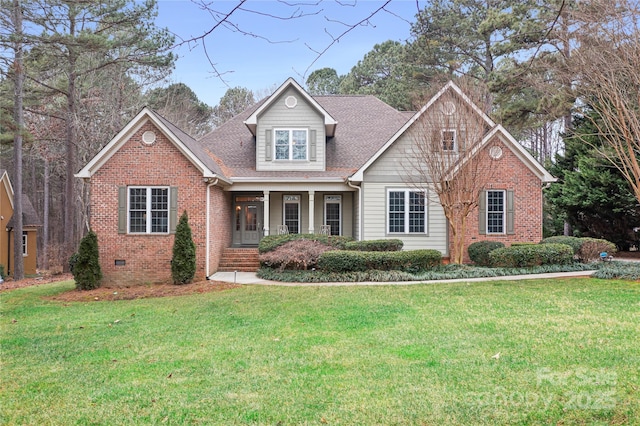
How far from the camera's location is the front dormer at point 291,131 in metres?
16.6

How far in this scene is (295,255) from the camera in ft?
43.8

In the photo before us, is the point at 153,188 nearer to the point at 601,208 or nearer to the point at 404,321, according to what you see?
the point at 404,321

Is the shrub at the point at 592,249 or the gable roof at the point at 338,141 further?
the gable roof at the point at 338,141

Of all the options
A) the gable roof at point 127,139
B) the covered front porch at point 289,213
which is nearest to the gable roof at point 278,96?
the covered front porch at point 289,213

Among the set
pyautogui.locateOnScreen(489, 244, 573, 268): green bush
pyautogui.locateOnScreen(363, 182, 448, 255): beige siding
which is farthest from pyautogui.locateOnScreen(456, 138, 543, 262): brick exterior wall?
pyautogui.locateOnScreen(489, 244, 573, 268): green bush

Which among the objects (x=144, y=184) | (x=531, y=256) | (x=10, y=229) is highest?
(x=144, y=184)

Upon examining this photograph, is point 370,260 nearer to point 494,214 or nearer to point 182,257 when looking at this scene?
point 494,214

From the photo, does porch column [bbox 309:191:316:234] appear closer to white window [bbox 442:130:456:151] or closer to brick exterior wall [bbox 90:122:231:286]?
brick exterior wall [bbox 90:122:231:286]

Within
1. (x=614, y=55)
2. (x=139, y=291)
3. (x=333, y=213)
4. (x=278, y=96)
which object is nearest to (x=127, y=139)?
(x=139, y=291)

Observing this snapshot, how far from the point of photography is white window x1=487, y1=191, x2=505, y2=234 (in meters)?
15.2

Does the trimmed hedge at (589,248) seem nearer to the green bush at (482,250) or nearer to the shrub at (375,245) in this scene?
the green bush at (482,250)

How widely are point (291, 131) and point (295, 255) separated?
5.78 metres

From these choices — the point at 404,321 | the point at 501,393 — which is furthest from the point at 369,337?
the point at 501,393

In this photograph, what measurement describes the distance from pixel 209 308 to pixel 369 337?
4.19 m
